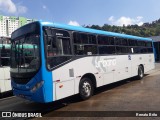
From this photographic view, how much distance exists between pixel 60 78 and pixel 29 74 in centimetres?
109

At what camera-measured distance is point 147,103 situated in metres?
7.65

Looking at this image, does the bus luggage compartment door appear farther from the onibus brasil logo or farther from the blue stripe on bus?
the onibus brasil logo

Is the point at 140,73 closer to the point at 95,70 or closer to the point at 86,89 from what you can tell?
the point at 95,70

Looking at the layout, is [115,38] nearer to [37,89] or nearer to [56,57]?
[56,57]

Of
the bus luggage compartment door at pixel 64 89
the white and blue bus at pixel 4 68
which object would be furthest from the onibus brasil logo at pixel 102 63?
the white and blue bus at pixel 4 68

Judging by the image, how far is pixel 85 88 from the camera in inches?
342

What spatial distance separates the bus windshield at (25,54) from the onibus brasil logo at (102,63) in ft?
10.4

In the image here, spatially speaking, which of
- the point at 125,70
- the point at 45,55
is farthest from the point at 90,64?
the point at 125,70

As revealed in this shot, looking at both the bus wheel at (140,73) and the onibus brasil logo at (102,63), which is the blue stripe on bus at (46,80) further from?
the bus wheel at (140,73)

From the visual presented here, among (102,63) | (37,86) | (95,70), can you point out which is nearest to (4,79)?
(37,86)

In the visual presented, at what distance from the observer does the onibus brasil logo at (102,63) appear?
30.9ft

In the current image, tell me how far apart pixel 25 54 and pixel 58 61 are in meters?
1.15

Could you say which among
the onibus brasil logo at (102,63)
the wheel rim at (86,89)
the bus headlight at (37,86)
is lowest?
the wheel rim at (86,89)

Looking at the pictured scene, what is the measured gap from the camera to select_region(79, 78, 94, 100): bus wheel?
8.48m
